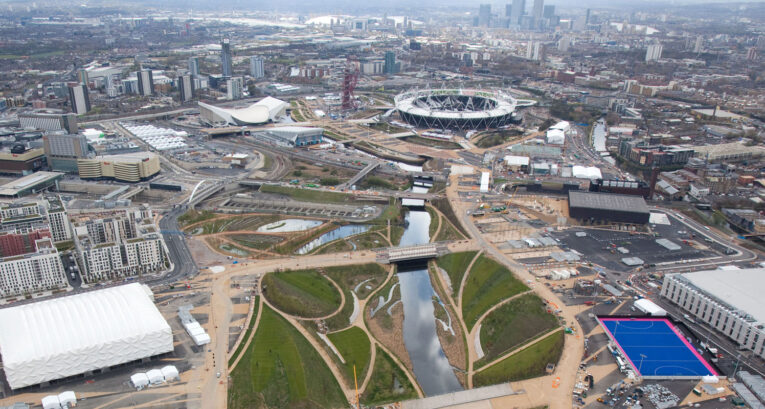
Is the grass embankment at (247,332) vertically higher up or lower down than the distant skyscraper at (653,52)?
lower down

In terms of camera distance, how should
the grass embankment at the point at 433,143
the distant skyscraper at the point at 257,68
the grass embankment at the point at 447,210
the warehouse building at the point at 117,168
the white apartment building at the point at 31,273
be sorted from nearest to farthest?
the white apartment building at the point at 31,273 → the grass embankment at the point at 447,210 → the warehouse building at the point at 117,168 → the grass embankment at the point at 433,143 → the distant skyscraper at the point at 257,68

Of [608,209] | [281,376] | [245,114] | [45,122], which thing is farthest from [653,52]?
[281,376]

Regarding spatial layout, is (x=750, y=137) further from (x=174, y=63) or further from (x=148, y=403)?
(x=174, y=63)

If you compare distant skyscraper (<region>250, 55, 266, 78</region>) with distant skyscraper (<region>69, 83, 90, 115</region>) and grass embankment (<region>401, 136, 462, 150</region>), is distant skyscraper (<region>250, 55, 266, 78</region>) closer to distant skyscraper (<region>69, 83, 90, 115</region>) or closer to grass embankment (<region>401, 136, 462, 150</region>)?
distant skyscraper (<region>69, 83, 90, 115</region>)

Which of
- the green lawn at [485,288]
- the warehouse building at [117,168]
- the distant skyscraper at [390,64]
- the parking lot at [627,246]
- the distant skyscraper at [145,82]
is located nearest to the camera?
the green lawn at [485,288]

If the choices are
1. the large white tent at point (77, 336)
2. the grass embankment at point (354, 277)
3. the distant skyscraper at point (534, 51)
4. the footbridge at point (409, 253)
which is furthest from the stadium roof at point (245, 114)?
the distant skyscraper at point (534, 51)

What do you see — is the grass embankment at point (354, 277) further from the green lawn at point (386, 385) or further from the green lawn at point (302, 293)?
the green lawn at point (386, 385)

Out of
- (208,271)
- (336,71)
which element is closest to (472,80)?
(336,71)

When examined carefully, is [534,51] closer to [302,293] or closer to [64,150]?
[64,150]

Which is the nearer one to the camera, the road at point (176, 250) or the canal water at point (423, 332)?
the canal water at point (423, 332)
